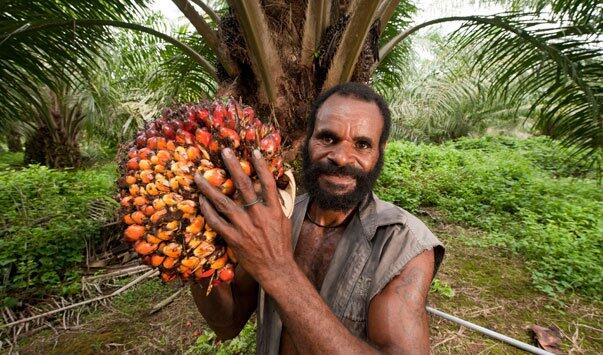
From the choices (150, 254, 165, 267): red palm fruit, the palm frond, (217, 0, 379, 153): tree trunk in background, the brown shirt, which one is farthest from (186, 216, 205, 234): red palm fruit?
the palm frond

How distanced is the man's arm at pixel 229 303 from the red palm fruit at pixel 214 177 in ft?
1.57

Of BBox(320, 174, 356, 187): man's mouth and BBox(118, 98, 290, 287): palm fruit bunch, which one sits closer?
BBox(118, 98, 290, 287): palm fruit bunch

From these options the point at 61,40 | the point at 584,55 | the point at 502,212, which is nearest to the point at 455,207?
the point at 502,212

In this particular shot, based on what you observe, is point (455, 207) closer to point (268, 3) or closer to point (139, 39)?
point (268, 3)

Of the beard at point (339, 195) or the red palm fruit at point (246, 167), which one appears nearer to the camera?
the red palm fruit at point (246, 167)

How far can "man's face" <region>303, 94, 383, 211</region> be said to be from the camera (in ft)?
4.24

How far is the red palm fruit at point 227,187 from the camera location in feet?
2.89

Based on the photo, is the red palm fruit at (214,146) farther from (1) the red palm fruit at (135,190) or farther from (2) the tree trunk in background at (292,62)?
(2) the tree trunk in background at (292,62)

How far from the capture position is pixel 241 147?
931 millimetres

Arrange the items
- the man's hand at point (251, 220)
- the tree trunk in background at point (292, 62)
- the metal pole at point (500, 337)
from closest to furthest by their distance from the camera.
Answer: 1. the man's hand at point (251, 220)
2. the metal pole at point (500, 337)
3. the tree trunk in background at point (292, 62)

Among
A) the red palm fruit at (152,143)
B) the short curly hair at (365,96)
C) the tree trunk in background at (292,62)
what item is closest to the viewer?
the red palm fruit at (152,143)

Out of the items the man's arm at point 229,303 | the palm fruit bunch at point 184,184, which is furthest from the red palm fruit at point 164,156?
the man's arm at point 229,303

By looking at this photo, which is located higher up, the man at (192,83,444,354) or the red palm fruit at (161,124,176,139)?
the red palm fruit at (161,124,176,139)

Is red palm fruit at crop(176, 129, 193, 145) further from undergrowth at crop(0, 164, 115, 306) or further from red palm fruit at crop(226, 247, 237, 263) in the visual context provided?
undergrowth at crop(0, 164, 115, 306)
